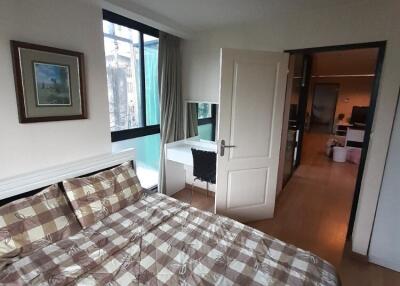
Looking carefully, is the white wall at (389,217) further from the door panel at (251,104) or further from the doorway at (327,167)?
the door panel at (251,104)

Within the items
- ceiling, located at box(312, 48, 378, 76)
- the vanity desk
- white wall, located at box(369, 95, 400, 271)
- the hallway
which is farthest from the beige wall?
white wall, located at box(369, 95, 400, 271)

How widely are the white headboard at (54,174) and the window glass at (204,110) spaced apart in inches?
54.5

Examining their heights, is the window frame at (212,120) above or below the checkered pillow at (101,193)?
above

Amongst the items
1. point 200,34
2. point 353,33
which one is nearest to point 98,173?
point 200,34

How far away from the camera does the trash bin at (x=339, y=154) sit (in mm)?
4875

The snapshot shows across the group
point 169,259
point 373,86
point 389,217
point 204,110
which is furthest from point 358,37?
point 169,259

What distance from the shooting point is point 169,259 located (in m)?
1.30

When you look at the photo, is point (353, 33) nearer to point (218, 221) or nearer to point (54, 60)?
point (218, 221)

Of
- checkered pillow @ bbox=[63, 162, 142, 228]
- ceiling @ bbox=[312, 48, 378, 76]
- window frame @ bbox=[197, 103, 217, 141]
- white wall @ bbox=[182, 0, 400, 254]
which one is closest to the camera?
checkered pillow @ bbox=[63, 162, 142, 228]

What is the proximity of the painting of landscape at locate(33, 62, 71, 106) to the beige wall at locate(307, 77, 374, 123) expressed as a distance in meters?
7.34

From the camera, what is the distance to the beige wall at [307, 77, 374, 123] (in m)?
7.09

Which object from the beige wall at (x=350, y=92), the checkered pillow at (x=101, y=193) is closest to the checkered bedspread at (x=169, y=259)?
the checkered pillow at (x=101, y=193)

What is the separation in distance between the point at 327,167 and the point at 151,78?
391 centimetres

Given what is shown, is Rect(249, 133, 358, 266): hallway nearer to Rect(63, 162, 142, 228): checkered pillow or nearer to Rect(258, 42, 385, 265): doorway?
Rect(258, 42, 385, 265): doorway
